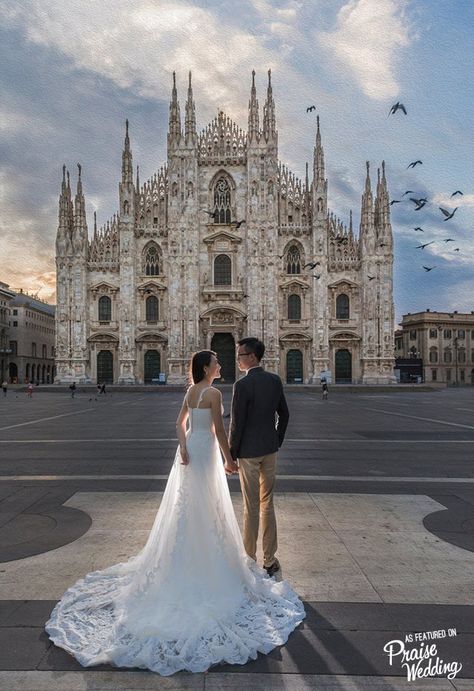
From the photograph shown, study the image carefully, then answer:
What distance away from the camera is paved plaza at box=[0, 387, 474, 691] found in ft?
10.1

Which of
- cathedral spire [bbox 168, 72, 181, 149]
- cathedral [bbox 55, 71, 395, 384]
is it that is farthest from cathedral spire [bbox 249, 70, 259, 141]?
cathedral spire [bbox 168, 72, 181, 149]

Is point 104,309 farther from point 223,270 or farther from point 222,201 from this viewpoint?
point 222,201

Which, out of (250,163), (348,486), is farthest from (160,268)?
(348,486)

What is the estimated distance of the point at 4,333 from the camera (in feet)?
253

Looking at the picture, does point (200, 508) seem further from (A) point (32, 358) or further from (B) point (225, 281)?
(A) point (32, 358)

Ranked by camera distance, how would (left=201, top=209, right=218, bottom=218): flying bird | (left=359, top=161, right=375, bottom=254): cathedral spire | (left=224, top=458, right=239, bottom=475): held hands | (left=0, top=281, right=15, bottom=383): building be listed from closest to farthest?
(left=224, top=458, right=239, bottom=475): held hands, (left=201, top=209, right=218, bottom=218): flying bird, (left=359, top=161, right=375, bottom=254): cathedral spire, (left=0, top=281, right=15, bottom=383): building

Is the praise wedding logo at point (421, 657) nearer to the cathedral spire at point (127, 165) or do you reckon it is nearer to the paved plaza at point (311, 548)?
the paved plaza at point (311, 548)

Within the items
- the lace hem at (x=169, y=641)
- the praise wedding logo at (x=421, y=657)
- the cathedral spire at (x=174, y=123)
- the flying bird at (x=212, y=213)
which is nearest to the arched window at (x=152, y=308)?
the flying bird at (x=212, y=213)

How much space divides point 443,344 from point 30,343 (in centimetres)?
6721

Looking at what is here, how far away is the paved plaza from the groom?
463mm

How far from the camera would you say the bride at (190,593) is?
10.5 feet

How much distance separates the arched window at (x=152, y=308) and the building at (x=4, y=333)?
3757cm

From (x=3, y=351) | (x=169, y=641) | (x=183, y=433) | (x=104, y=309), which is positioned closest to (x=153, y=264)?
(x=104, y=309)

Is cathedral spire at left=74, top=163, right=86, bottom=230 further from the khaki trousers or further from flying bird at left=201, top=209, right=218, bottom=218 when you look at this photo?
the khaki trousers
